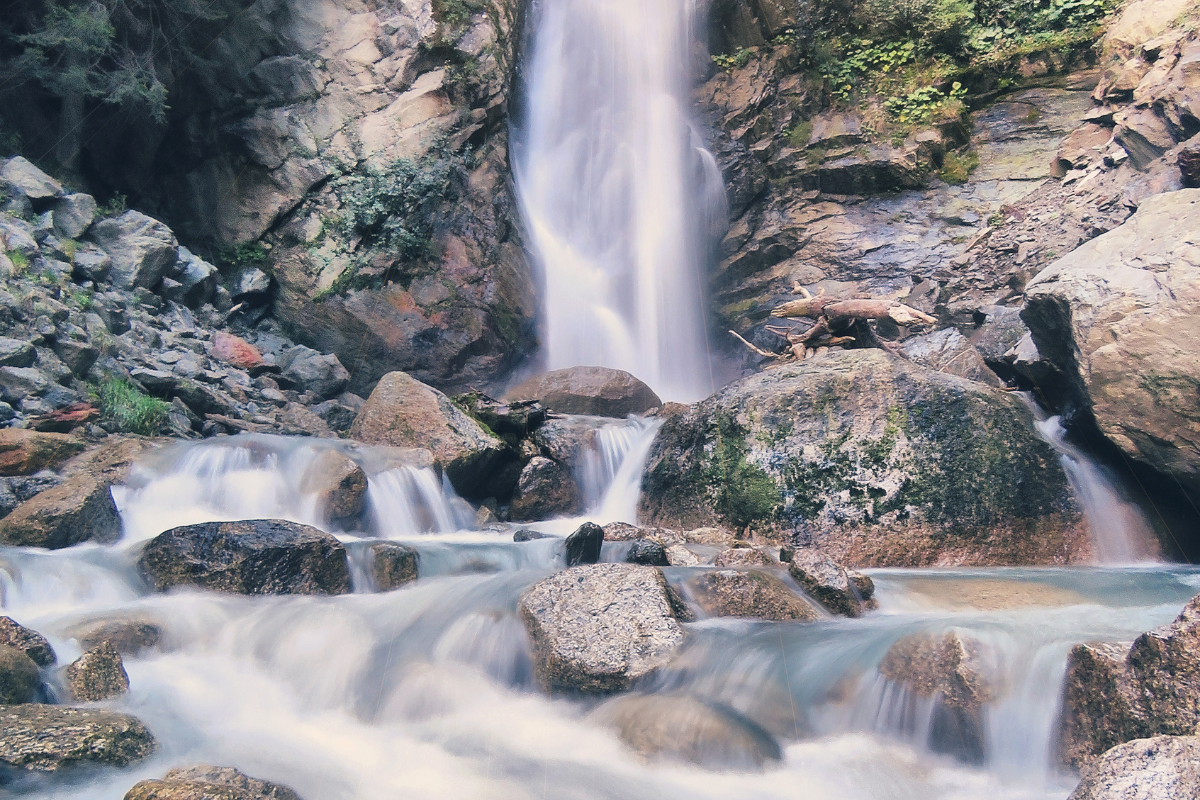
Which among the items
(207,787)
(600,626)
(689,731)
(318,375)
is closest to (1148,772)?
(689,731)

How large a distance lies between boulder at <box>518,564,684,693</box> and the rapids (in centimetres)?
11

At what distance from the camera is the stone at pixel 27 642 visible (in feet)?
11.2

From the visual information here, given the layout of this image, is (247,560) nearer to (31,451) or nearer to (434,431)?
(31,451)

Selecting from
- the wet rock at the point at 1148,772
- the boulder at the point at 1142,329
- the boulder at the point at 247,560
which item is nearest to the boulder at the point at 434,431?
the boulder at the point at 247,560

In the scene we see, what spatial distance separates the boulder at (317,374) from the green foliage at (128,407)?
2653 millimetres

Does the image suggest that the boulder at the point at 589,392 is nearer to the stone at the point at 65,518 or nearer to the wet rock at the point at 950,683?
the stone at the point at 65,518

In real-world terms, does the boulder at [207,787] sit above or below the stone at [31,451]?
below

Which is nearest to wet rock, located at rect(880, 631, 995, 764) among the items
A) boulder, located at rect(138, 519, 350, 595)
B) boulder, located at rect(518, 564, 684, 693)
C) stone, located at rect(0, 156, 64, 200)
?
boulder, located at rect(518, 564, 684, 693)

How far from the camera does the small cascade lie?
5609 millimetres

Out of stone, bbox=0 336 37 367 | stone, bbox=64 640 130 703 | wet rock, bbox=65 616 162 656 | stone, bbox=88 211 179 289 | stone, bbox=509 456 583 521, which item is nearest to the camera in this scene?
stone, bbox=64 640 130 703

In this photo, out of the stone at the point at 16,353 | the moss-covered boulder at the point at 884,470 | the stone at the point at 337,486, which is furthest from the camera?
the stone at the point at 337,486

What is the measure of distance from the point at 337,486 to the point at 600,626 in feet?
11.2

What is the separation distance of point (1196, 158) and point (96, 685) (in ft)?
30.1

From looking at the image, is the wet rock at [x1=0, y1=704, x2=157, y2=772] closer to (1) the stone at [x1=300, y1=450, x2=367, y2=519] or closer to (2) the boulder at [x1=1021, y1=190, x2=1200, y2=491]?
(1) the stone at [x1=300, y1=450, x2=367, y2=519]
